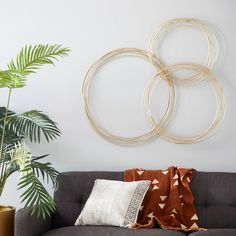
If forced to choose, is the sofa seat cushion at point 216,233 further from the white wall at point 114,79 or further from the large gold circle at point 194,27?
the large gold circle at point 194,27

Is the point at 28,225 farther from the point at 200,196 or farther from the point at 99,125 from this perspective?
the point at 200,196

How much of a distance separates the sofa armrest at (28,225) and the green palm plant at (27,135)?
1.9 inches

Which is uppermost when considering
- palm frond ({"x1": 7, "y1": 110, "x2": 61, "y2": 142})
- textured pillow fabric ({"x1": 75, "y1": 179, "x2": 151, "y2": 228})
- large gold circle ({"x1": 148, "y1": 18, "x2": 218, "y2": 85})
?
large gold circle ({"x1": 148, "y1": 18, "x2": 218, "y2": 85})

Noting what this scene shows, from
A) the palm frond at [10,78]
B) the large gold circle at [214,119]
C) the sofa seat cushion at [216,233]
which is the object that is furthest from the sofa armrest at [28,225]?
the large gold circle at [214,119]

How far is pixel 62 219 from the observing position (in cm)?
397

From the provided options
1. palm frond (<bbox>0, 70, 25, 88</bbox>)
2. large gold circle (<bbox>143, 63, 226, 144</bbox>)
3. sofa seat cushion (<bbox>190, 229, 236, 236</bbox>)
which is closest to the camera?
sofa seat cushion (<bbox>190, 229, 236, 236</bbox>)

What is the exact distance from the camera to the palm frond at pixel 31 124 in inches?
156

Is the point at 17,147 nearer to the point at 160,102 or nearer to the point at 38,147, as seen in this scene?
the point at 38,147

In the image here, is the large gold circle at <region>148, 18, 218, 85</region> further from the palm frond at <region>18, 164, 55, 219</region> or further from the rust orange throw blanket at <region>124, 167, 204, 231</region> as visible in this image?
the palm frond at <region>18, 164, 55, 219</region>

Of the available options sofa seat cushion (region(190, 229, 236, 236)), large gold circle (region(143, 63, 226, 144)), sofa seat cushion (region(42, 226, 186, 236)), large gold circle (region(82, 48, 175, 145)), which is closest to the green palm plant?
sofa seat cushion (region(42, 226, 186, 236))

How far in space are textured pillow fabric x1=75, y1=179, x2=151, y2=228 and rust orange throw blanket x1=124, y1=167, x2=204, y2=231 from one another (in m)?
0.09

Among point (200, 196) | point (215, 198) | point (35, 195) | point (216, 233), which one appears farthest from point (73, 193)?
point (216, 233)

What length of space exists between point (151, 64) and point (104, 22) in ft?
1.55

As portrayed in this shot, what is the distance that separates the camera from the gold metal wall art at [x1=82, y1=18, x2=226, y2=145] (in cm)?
423
